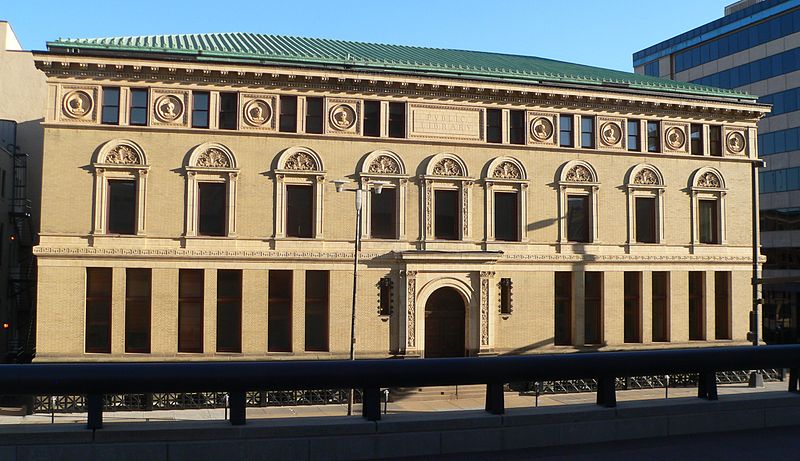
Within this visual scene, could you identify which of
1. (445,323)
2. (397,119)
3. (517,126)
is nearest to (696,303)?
(517,126)

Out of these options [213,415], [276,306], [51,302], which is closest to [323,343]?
[276,306]

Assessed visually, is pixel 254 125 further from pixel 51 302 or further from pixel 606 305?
pixel 606 305

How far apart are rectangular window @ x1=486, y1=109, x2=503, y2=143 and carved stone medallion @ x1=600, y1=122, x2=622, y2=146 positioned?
5.03 metres

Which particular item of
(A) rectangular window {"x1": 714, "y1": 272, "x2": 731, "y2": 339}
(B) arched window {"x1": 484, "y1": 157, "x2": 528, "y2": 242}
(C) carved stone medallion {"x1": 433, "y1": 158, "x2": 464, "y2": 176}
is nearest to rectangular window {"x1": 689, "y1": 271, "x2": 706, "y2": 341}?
(A) rectangular window {"x1": 714, "y1": 272, "x2": 731, "y2": 339}

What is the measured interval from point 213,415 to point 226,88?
73.0ft

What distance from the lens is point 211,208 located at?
27.4 metres

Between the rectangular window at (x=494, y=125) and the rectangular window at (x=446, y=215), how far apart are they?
Result: 304 centimetres

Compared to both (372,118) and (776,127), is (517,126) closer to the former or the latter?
(372,118)

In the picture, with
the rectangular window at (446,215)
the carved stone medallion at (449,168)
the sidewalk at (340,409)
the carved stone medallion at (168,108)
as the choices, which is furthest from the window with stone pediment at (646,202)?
the sidewalk at (340,409)

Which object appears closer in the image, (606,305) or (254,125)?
(254,125)

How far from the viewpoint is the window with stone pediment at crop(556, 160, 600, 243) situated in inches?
1202

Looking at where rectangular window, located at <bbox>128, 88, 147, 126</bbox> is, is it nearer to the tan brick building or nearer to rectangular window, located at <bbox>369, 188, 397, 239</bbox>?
the tan brick building

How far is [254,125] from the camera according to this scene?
2767 centimetres

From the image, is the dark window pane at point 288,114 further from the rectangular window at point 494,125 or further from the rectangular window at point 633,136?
the rectangular window at point 633,136
